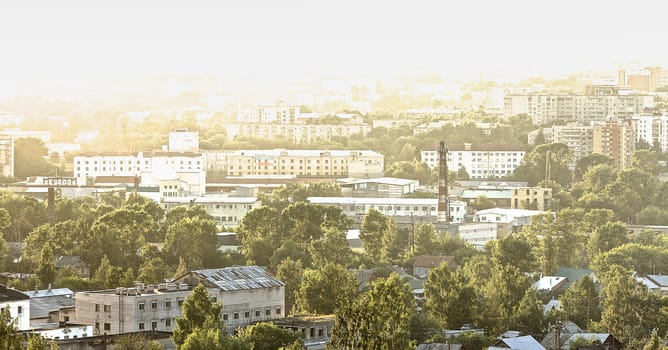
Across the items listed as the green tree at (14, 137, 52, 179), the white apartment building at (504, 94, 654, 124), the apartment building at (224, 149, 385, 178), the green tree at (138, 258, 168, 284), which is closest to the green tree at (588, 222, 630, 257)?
the green tree at (138, 258, 168, 284)

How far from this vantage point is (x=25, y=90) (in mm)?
84125

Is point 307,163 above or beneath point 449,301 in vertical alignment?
above

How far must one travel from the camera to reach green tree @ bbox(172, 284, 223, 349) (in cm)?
2553

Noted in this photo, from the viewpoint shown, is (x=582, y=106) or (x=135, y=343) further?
(x=582, y=106)

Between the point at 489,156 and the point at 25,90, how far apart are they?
23.6 metres

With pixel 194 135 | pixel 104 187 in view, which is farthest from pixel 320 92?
pixel 104 187

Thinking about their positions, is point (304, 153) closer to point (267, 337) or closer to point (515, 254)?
point (515, 254)

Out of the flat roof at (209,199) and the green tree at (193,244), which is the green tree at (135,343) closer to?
the green tree at (193,244)

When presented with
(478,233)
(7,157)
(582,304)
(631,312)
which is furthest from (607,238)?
(7,157)

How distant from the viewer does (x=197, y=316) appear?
2614cm

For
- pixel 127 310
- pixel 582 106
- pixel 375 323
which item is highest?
pixel 582 106

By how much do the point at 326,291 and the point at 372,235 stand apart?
12.0 metres

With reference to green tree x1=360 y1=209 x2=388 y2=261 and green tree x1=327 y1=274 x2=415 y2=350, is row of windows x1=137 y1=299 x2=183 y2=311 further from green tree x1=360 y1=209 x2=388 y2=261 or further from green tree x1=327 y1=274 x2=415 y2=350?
green tree x1=360 y1=209 x2=388 y2=261

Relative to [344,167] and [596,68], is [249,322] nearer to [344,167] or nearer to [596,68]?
[344,167]
